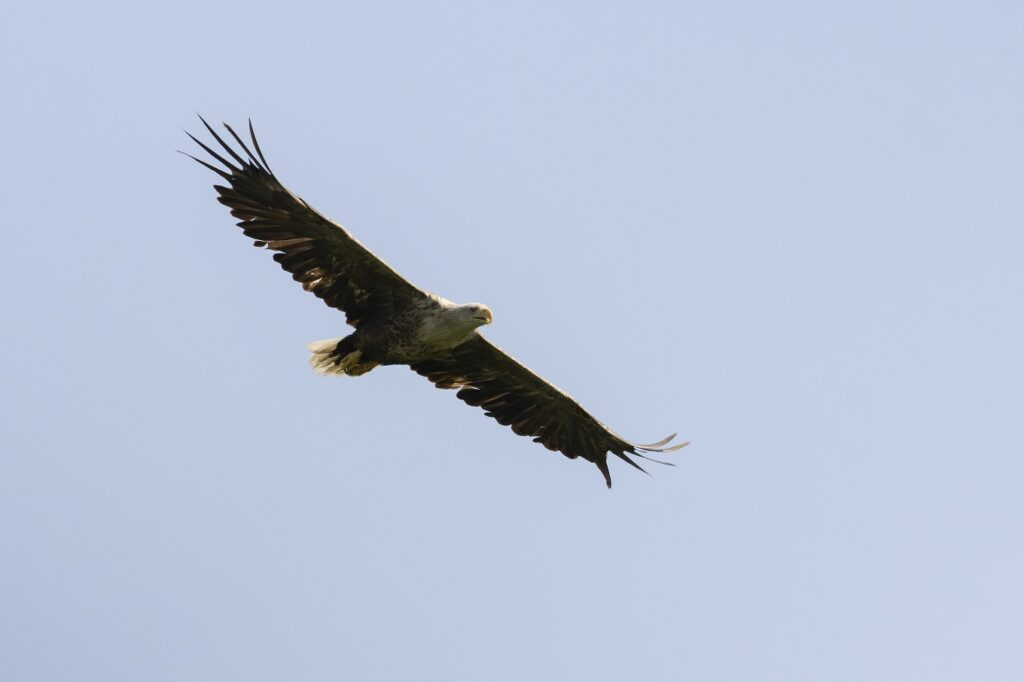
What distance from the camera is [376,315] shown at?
45.8 feet

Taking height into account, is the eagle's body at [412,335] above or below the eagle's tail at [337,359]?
above

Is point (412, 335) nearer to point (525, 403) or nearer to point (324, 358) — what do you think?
point (324, 358)

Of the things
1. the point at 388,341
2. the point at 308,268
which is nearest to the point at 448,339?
the point at 388,341

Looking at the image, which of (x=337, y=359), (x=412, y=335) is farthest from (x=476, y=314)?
(x=337, y=359)

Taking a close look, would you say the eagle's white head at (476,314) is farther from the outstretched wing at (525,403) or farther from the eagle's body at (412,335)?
the outstretched wing at (525,403)

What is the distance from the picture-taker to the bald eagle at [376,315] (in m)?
13.3

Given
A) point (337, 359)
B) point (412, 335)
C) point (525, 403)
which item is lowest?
point (337, 359)

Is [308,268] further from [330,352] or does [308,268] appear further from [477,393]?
[477,393]

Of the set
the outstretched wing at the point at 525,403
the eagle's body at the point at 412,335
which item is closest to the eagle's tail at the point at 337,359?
the eagle's body at the point at 412,335

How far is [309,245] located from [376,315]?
0.92 metres

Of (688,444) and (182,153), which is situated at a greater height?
(688,444)

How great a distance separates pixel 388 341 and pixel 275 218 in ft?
5.03

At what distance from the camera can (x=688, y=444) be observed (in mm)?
14820

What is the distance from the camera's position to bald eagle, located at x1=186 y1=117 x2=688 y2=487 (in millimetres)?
13281
